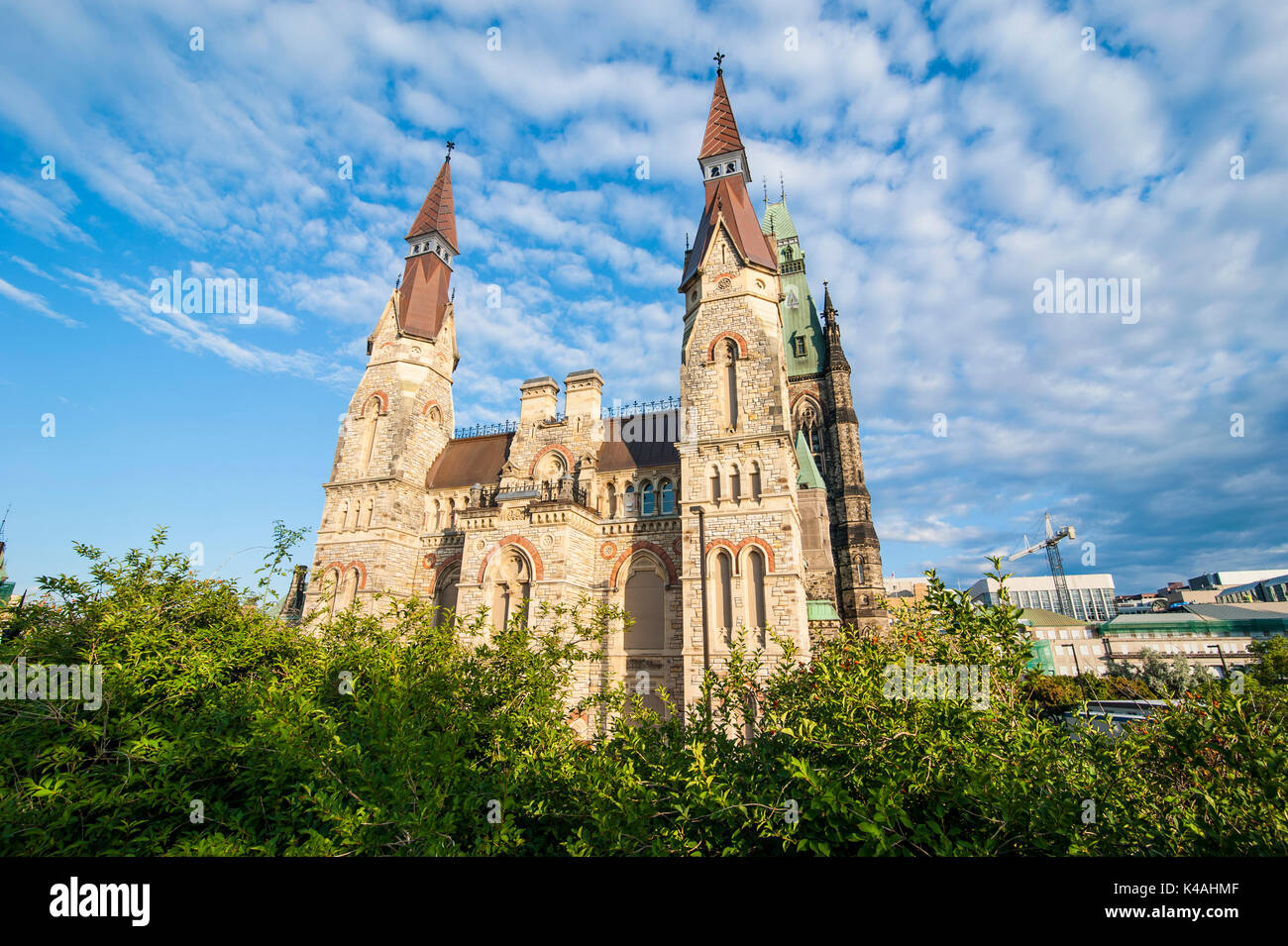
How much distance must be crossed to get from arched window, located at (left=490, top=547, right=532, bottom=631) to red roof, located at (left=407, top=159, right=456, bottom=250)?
21.4m

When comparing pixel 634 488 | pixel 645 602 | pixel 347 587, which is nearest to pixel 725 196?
pixel 634 488

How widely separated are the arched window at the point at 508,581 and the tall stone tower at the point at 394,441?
6041 mm

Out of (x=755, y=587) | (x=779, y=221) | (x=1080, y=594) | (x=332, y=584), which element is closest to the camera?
(x=755, y=587)

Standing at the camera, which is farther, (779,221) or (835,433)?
(779,221)

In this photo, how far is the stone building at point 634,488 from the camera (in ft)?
69.3

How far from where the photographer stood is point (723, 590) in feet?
68.4

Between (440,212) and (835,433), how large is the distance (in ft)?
93.1

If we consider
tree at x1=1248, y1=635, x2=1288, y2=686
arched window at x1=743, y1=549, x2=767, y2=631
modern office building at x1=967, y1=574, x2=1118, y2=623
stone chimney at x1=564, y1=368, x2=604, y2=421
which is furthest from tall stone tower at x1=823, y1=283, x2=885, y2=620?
modern office building at x1=967, y1=574, x2=1118, y2=623

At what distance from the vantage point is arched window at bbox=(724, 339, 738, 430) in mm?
22734

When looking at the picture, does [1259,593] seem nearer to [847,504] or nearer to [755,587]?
[847,504]

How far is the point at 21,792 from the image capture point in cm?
510
